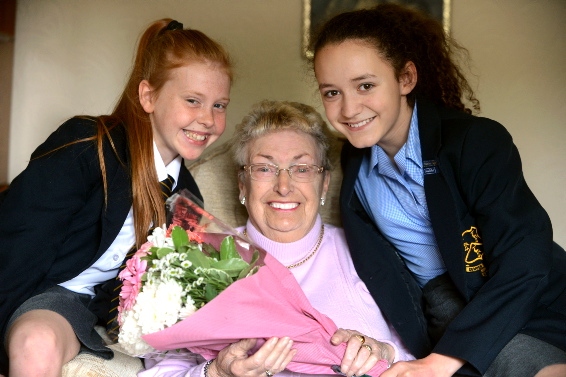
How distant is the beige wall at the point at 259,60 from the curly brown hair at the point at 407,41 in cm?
105

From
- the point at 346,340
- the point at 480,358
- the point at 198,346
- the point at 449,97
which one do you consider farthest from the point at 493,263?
the point at 198,346

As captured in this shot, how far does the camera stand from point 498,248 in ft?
6.20

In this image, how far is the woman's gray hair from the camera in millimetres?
2287

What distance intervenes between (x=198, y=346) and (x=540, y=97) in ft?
7.95

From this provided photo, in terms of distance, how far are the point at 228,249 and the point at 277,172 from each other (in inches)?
26.4

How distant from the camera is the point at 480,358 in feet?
5.93

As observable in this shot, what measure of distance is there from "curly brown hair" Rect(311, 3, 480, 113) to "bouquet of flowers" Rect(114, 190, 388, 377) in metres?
0.83

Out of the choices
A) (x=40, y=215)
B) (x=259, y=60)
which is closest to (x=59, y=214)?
(x=40, y=215)

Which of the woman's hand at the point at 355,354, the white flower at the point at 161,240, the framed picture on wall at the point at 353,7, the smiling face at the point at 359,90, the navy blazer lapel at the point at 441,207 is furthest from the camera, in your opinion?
the framed picture on wall at the point at 353,7

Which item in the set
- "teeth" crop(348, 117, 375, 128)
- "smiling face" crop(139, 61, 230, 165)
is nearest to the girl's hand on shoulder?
"teeth" crop(348, 117, 375, 128)

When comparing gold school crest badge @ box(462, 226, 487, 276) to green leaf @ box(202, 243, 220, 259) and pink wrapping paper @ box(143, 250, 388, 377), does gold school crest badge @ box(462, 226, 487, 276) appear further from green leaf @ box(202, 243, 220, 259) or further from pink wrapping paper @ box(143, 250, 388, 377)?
green leaf @ box(202, 243, 220, 259)

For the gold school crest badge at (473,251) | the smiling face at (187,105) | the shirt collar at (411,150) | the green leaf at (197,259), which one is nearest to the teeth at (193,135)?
the smiling face at (187,105)

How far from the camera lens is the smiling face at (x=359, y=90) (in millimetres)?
2105

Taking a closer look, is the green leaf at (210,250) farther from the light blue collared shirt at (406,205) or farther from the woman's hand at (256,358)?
the light blue collared shirt at (406,205)
